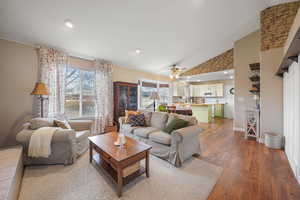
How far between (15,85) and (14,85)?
0.6 inches

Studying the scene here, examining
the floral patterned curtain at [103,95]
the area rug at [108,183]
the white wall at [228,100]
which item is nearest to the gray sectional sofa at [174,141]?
the area rug at [108,183]

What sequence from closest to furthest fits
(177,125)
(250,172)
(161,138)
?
(250,172)
(161,138)
(177,125)

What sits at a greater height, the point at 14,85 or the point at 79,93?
the point at 14,85

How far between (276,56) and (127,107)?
4742mm

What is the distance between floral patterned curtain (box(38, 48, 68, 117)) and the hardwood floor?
12.8ft

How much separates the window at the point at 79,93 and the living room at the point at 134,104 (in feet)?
0.10

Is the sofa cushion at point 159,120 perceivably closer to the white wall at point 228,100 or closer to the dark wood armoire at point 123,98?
the dark wood armoire at point 123,98

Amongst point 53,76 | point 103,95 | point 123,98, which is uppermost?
point 53,76

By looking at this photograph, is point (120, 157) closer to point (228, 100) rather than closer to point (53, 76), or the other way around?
point (53, 76)

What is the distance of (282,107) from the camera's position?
3.12 metres

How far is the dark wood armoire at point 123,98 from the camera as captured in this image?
14.1 feet

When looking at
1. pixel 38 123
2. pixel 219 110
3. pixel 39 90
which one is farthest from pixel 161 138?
pixel 219 110

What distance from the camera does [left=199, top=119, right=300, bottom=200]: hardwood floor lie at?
1.58 meters

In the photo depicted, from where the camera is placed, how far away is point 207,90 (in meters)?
7.86
